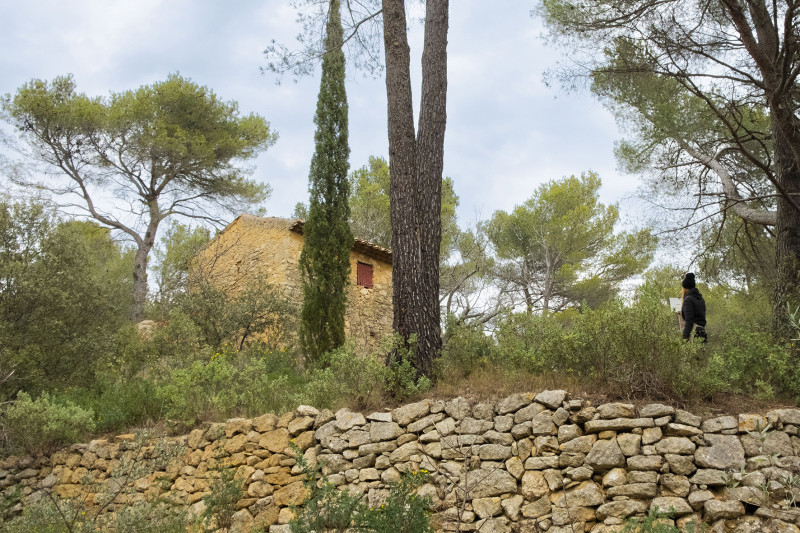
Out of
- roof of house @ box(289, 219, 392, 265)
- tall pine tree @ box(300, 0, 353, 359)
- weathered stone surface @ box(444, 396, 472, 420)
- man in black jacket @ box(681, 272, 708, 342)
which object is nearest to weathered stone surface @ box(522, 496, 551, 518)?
weathered stone surface @ box(444, 396, 472, 420)

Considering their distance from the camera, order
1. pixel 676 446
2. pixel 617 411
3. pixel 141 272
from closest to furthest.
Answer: pixel 676 446, pixel 617 411, pixel 141 272

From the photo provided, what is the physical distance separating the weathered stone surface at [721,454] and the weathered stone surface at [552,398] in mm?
1065

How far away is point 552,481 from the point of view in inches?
187

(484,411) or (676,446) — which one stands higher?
(484,411)

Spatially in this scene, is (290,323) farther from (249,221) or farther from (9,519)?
(9,519)

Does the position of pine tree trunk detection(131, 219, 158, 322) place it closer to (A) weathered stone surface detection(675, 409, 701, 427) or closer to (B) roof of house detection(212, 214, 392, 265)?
(B) roof of house detection(212, 214, 392, 265)

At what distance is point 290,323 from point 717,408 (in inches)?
310

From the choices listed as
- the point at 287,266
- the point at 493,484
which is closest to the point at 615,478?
the point at 493,484

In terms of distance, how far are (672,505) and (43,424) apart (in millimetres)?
7009

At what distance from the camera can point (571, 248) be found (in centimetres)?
1670

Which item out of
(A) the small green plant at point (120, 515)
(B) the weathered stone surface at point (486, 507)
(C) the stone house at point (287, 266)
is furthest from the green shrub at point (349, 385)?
(C) the stone house at point (287, 266)

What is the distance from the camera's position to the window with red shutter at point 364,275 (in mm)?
13430

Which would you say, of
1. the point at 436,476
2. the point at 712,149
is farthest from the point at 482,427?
the point at 712,149

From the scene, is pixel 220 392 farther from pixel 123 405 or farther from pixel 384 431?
pixel 384 431
